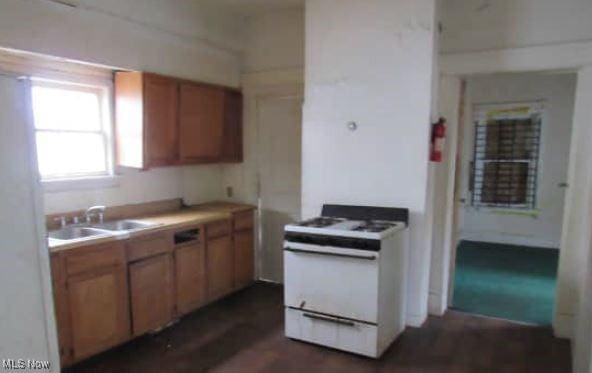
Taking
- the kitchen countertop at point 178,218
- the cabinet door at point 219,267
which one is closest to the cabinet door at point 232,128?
the kitchen countertop at point 178,218

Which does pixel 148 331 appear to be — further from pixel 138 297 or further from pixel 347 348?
pixel 347 348

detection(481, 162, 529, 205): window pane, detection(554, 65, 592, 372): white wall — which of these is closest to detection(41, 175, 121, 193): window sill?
detection(554, 65, 592, 372): white wall

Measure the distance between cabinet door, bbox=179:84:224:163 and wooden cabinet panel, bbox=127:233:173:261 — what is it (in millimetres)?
843

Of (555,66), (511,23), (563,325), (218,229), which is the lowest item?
(563,325)

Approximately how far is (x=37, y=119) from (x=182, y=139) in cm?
112

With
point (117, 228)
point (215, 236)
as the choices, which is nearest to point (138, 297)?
point (117, 228)

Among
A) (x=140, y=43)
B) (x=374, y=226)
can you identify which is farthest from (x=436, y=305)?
(x=140, y=43)

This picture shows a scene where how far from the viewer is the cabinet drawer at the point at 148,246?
9.57 ft

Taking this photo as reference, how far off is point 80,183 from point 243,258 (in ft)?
5.46

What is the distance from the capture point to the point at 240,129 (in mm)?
4324

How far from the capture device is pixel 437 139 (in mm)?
3227

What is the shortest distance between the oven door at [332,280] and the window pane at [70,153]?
5.85 ft

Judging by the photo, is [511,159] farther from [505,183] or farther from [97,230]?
[97,230]

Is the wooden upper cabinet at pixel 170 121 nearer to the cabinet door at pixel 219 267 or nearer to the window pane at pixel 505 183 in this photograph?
the cabinet door at pixel 219 267
